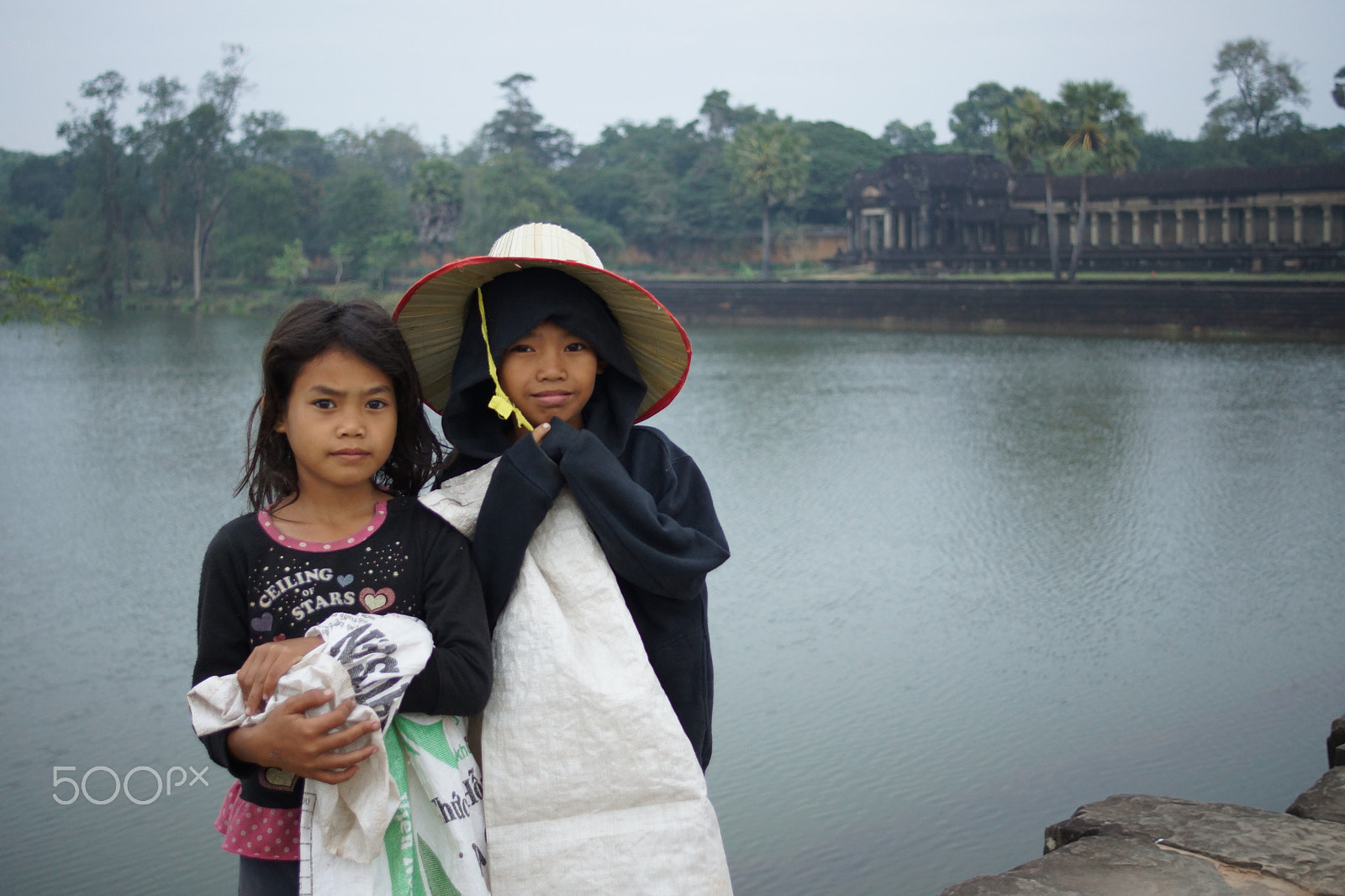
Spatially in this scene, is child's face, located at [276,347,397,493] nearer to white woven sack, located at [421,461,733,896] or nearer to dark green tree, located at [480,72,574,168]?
white woven sack, located at [421,461,733,896]

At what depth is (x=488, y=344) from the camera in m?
1.31

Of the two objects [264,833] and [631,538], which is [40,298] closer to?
[264,833]

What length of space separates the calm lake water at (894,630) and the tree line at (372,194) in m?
21.0

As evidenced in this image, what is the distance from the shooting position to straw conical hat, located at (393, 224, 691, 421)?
1.29m

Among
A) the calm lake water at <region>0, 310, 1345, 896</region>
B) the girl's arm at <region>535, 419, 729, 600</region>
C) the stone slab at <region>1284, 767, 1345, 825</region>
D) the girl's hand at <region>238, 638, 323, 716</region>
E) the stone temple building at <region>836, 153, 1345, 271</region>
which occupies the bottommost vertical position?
the calm lake water at <region>0, 310, 1345, 896</region>

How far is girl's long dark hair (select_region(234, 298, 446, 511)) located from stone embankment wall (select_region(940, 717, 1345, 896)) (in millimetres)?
890

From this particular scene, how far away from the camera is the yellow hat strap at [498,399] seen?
1.29m

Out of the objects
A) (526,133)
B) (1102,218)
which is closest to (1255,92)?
(1102,218)

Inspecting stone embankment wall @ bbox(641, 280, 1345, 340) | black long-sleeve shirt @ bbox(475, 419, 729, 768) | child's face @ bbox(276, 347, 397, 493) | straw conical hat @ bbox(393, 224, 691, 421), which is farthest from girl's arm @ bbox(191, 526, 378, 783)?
stone embankment wall @ bbox(641, 280, 1345, 340)

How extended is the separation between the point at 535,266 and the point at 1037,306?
2070cm

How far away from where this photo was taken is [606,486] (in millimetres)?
1191

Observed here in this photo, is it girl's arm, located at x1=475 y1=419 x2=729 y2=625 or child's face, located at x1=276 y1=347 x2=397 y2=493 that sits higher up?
child's face, located at x1=276 y1=347 x2=397 y2=493

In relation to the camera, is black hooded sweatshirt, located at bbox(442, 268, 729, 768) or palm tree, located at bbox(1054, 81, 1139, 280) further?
palm tree, located at bbox(1054, 81, 1139, 280)

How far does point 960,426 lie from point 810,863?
729 centimetres
